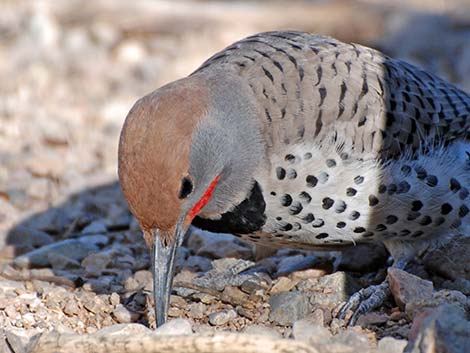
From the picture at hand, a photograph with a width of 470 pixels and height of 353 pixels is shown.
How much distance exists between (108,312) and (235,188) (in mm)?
909

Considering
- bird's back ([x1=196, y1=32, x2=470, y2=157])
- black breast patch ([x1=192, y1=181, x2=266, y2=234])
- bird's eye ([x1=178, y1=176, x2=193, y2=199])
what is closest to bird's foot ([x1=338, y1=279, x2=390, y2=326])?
black breast patch ([x1=192, y1=181, x2=266, y2=234])

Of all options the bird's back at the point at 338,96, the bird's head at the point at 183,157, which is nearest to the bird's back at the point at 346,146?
the bird's back at the point at 338,96

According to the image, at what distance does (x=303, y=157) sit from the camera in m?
5.28

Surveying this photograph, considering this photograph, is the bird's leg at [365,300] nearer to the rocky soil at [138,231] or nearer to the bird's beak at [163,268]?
the rocky soil at [138,231]

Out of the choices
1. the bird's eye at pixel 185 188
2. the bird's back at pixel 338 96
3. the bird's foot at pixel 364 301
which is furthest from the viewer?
the bird's back at pixel 338 96

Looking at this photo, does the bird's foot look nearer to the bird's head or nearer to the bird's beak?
the bird's head

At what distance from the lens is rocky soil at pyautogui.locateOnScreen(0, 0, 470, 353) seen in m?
4.51

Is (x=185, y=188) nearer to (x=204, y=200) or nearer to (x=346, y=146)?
(x=204, y=200)

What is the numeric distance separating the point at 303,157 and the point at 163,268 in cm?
91

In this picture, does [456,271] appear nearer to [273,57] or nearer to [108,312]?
[273,57]

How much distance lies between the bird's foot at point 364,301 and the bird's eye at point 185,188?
3.47ft

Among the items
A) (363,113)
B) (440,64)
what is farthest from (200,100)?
(440,64)

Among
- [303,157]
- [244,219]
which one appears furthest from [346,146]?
[244,219]

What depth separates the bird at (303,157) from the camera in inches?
194
